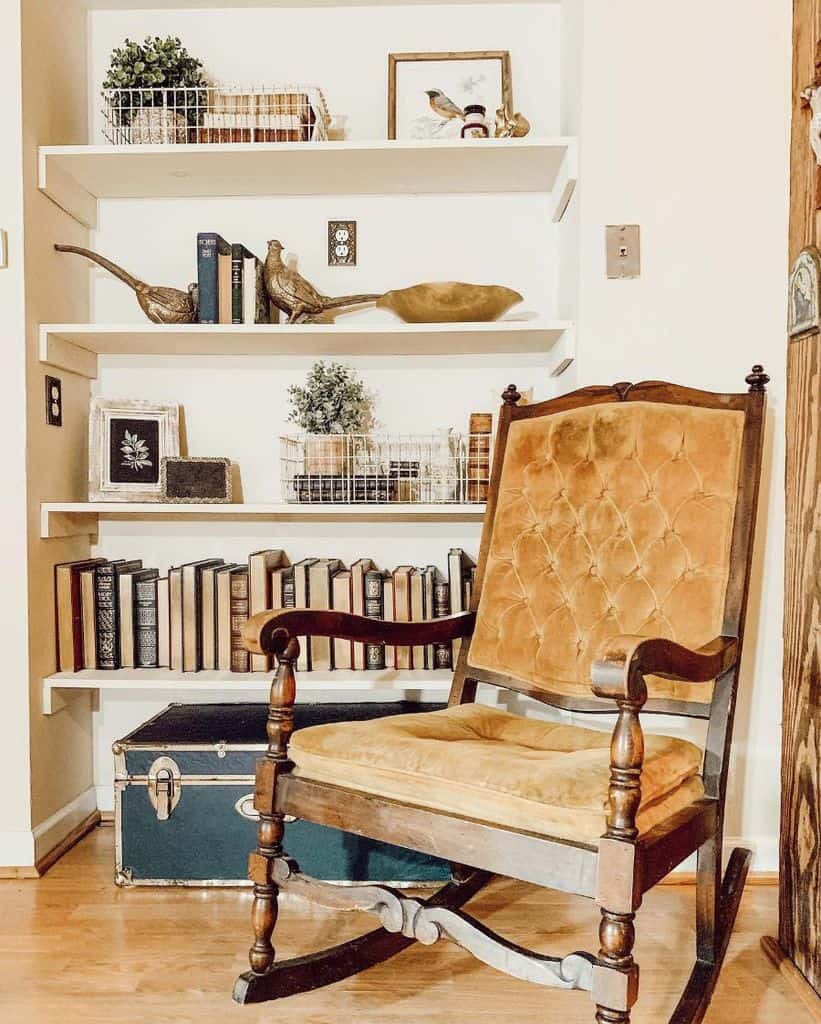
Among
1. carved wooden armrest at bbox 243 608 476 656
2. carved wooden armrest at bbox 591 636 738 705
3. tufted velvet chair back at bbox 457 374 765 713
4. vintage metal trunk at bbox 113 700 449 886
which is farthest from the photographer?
vintage metal trunk at bbox 113 700 449 886

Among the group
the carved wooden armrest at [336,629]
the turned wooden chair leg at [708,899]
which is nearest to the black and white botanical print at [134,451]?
the carved wooden armrest at [336,629]

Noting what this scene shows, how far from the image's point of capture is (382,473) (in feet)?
7.36

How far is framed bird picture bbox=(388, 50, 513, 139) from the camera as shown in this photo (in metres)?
2.35

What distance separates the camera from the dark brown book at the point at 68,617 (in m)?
2.22

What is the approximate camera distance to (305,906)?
1.93 metres

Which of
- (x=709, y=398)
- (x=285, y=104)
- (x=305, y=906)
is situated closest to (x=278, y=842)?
(x=305, y=906)

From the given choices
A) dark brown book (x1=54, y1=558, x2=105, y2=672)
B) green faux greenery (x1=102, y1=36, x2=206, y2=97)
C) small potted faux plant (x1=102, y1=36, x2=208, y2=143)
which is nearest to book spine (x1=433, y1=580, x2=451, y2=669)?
dark brown book (x1=54, y1=558, x2=105, y2=672)

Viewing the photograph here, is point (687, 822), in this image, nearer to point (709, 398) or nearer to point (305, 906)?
point (709, 398)

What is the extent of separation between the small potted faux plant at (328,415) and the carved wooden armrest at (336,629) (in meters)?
0.58

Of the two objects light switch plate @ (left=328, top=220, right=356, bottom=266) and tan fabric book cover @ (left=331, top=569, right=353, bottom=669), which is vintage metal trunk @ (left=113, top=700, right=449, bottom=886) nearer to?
tan fabric book cover @ (left=331, top=569, right=353, bottom=669)

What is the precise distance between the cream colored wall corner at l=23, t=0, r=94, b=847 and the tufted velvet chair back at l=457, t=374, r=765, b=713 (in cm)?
108

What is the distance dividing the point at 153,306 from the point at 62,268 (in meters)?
0.28

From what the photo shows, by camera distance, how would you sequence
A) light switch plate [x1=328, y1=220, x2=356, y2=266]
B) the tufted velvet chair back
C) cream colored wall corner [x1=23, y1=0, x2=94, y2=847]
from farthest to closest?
light switch plate [x1=328, y1=220, x2=356, y2=266] → cream colored wall corner [x1=23, y1=0, x2=94, y2=847] → the tufted velvet chair back

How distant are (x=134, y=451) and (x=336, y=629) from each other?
3.38 feet
